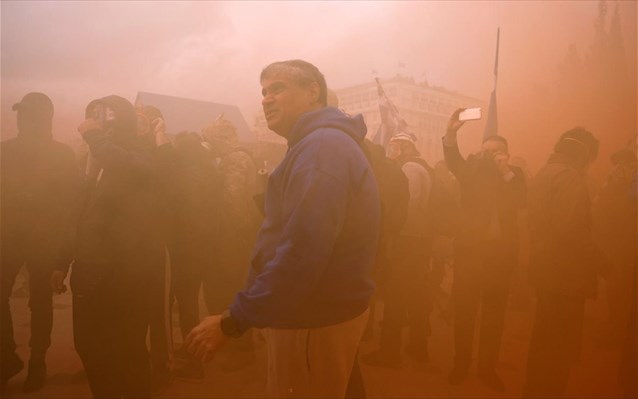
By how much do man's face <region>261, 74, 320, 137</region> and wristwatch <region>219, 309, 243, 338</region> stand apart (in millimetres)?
708

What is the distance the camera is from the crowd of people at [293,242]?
4.64 ft

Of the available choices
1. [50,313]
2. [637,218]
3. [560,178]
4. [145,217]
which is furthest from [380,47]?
[50,313]

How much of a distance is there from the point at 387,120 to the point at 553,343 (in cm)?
262

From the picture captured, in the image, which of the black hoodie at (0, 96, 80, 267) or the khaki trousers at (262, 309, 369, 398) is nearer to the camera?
the khaki trousers at (262, 309, 369, 398)

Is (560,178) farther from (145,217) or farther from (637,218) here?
(145,217)

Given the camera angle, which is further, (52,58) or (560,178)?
(52,58)

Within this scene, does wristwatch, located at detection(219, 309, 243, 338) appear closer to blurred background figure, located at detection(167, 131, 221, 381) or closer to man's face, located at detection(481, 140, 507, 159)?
blurred background figure, located at detection(167, 131, 221, 381)

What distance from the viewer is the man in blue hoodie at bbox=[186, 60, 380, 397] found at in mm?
1293

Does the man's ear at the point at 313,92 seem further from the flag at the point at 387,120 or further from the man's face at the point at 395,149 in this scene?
the flag at the point at 387,120

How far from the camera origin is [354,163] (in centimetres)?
142

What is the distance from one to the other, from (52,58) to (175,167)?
7.68 feet

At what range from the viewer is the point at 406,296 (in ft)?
11.5

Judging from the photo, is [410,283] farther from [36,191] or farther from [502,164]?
[36,191]

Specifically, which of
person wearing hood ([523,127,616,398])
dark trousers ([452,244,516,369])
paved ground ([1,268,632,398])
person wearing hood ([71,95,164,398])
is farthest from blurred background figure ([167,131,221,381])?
person wearing hood ([523,127,616,398])
